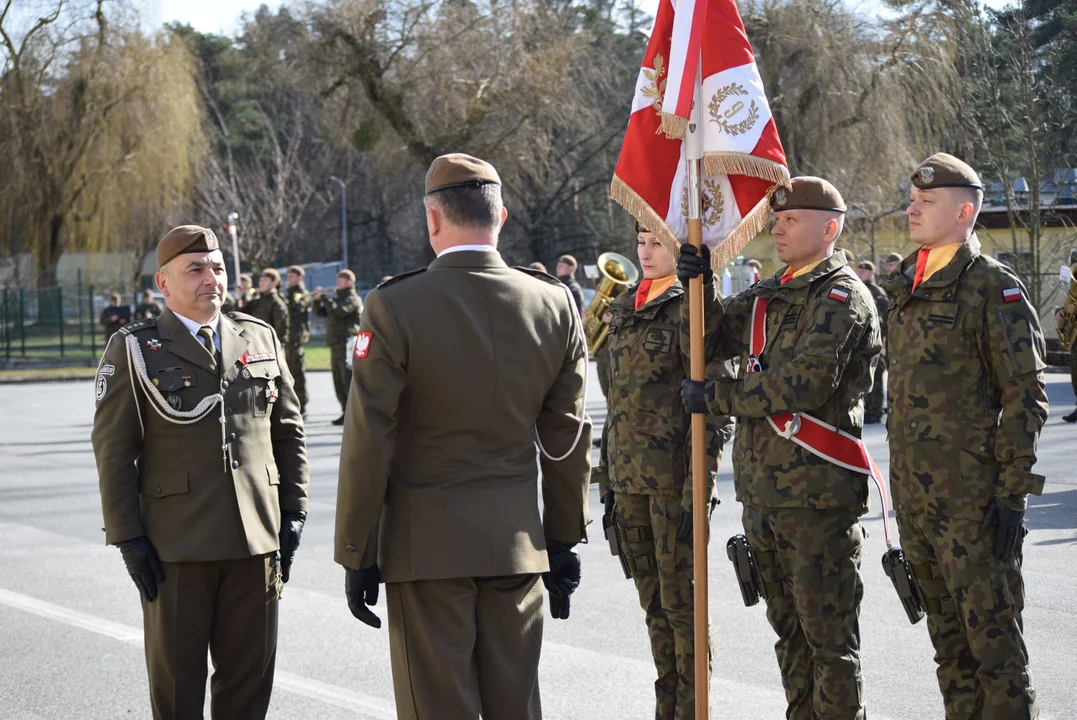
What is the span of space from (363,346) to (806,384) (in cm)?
161

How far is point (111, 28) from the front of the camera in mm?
34094

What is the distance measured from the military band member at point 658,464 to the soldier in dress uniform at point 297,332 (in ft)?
42.8

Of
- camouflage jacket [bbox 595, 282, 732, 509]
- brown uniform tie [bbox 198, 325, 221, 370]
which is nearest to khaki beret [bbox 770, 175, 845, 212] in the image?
camouflage jacket [bbox 595, 282, 732, 509]

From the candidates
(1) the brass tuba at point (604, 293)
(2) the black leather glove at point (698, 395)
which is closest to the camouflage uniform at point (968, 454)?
(2) the black leather glove at point (698, 395)

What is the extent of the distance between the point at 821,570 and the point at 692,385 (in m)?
0.80

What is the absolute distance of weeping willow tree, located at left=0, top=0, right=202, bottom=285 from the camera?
110 ft

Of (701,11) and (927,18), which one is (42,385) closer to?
(927,18)

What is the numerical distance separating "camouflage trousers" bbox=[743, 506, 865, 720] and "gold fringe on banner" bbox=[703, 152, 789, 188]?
1.24 meters

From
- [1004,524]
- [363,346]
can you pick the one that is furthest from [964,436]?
[363,346]

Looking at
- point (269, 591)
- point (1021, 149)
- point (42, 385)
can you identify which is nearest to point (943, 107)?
point (1021, 149)

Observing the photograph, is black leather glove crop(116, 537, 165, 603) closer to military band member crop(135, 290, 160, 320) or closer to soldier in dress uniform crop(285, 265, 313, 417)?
soldier in dress uniform crop(285, 265, 313, 417)

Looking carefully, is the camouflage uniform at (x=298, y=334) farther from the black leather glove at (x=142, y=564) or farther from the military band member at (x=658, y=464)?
the black leather glove at (x=142, y=564)

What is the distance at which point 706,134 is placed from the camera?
4.72 meters

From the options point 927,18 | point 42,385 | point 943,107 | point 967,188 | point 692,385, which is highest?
point 927,18
